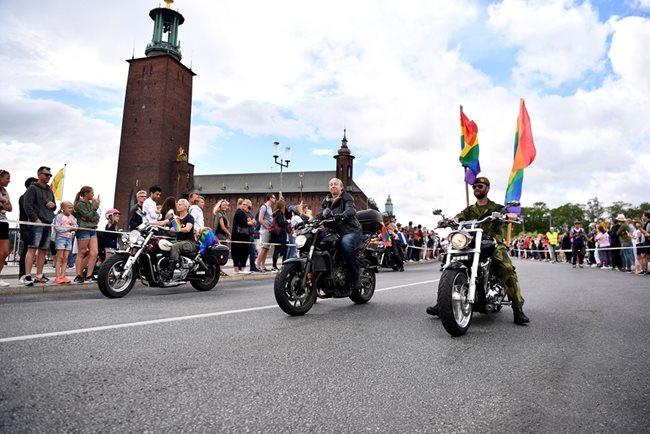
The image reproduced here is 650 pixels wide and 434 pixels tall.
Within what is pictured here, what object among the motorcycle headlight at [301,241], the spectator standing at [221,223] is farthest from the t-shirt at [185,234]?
the motorcycle headlight at [301,241]

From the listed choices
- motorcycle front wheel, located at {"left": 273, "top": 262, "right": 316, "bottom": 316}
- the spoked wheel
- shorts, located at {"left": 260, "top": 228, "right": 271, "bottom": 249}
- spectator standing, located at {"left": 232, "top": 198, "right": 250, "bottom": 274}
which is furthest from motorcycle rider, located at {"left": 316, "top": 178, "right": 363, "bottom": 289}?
shorts, located at {"left": 260, "top": 228, "right": 271, "bottom": 249}

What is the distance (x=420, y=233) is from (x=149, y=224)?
818 inches

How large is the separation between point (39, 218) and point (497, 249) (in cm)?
785

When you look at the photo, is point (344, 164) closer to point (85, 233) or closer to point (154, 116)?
point (154, 116)

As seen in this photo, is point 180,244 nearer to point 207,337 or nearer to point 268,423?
point 207,337

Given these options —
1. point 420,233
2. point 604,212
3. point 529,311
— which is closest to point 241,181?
point 420,233

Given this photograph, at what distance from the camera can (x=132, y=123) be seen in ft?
223

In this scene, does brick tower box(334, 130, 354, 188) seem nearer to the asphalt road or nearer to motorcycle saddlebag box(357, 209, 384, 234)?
motorcycle saddlebag box(357, 209, 384, 234)

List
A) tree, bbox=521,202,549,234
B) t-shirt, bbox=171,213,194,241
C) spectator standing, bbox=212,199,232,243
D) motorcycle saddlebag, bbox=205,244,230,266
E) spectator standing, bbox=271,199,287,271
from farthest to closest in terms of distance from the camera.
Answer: tree, bbox=521,202,549,234, spectator standing, bbox=271,199,287,271, spectator standing, bbox=212,199,232,243, motorcycle saddlebag, bbox=205,244,230,266, t-shirt, bbox=171,213,194,241

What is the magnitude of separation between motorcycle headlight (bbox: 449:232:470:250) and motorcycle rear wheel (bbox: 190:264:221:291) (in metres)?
5.39

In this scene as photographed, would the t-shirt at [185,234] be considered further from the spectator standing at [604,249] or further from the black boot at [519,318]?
the spectator standing at [604,249]

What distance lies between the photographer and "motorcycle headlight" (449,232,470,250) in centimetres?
471

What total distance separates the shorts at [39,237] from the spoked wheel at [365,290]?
574 centimetres

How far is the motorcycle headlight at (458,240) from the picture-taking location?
15.5 ft
